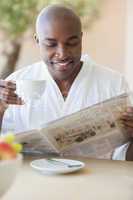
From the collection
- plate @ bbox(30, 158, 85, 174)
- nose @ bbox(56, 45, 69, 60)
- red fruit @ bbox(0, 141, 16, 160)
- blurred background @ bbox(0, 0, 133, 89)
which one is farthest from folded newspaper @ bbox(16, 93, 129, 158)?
blurred background @ bbox(0, 0, 133, 89)

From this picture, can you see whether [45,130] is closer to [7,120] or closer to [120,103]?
[120,103]

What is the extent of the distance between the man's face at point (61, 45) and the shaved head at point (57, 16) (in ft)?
0.03

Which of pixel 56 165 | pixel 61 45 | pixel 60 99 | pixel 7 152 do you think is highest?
pixel 61 45

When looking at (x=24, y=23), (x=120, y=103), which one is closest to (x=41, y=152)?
(x=120, y=103)

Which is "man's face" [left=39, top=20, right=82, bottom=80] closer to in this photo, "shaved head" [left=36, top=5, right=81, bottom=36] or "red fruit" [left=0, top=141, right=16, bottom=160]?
"shaved head" [left=36, top=5, right=81, bottom=36]

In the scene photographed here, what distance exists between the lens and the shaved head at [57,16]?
1569mm

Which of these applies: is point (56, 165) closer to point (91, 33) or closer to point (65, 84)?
point (65, 84)

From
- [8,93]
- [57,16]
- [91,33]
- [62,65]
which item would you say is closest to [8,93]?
[8,93]

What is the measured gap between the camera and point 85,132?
1.38 meters

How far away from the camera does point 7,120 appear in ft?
5.35

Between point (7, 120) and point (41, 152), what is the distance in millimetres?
231

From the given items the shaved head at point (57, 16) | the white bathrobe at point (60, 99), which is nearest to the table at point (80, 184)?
the white bathrobe at point (60, 99)

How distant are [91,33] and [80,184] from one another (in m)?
3.44

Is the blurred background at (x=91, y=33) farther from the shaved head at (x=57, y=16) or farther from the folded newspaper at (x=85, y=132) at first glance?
the folded newspaper at (x=85, y=132)
